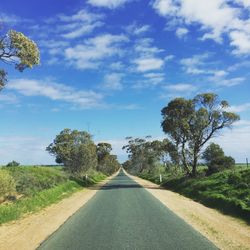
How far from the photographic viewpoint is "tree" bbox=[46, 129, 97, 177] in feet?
225

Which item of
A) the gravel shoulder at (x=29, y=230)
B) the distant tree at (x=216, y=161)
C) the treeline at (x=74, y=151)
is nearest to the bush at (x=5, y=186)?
the gravel shoulder at (x=29, y=230)

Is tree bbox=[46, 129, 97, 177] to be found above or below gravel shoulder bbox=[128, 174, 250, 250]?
above

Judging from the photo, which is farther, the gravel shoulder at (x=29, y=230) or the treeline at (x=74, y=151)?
the treeline at (x=74, y=151)

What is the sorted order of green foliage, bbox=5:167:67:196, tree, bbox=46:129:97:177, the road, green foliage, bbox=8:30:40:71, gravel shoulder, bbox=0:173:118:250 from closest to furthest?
1. the road
2. gravel shoulder, bbox=0:173:118:250
3. green foliage, bbox=8:30:40:71
4. green foliage, bbox=5:167:67:196
5. tree, bbox=46:129:97:177

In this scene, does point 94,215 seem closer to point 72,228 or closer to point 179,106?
point 72,228

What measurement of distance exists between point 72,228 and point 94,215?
4050 millimetres

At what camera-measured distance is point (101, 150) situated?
113m

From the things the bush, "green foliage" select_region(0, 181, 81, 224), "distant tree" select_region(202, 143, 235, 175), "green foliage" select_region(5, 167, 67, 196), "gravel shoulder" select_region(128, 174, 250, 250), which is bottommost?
"gravel shoulder" select_region(128, 174, 250, 250)

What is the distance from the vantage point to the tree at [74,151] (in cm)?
6869

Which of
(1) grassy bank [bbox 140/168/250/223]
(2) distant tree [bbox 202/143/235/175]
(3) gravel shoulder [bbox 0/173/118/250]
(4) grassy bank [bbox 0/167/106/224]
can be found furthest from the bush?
(2) distant tree [bbox 202/143/235/175]

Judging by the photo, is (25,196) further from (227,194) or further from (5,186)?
(227,194)

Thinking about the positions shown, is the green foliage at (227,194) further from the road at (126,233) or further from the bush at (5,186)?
the bush at (5,186)

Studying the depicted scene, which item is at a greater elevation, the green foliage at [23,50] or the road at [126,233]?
the green foliage at [23,50]

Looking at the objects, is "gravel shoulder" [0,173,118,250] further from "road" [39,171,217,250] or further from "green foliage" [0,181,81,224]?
"green foliage" [0,181,81,224]
